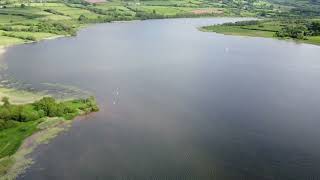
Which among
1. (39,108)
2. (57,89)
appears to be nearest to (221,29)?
(57,89)

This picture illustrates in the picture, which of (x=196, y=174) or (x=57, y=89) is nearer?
(x=196, y=174)

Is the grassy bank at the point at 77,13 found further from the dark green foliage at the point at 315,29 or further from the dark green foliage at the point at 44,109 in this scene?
the dark green foliage at the point at 315,29

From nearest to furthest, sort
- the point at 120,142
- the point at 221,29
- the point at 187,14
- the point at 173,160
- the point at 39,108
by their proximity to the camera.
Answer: the point at 173,160 < the point at 120,142 < the point at 39,108 < the point at 221,29 < the point at 187,14

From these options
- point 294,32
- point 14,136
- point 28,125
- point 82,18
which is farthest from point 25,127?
point 82,18

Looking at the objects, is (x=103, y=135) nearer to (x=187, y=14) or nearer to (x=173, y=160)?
(x=173, y=160)

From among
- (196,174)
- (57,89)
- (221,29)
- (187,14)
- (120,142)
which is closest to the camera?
(196,174)

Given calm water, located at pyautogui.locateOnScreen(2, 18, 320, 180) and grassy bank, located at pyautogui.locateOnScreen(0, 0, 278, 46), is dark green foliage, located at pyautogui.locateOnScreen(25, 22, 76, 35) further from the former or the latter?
calm water, located at pyautogui.locateOnScreen(2, 18, 320, 180)

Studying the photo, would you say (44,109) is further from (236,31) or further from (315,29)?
(315,29)

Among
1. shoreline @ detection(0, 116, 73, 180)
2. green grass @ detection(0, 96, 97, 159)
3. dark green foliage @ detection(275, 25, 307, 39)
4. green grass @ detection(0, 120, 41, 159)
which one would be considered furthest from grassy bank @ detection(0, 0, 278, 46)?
shoreline @ detection(0, 116, 73, 180)
